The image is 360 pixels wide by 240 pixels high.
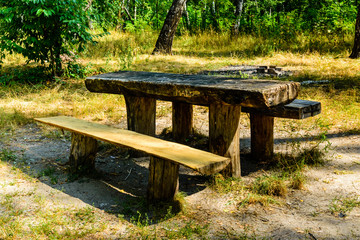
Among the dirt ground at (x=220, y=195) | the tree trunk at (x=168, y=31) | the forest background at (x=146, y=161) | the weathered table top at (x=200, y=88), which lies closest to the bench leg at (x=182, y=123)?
the forest background at (x=146, y=161)

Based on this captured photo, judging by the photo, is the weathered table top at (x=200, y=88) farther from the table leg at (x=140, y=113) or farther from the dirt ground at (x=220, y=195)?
the dirt ground at (x=220, y=195)

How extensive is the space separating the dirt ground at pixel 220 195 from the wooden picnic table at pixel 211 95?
1.53ft

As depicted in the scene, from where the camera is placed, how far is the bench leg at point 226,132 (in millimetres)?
3680

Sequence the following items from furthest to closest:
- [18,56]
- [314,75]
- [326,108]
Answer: [18,56] < [314,75] < [326,108]

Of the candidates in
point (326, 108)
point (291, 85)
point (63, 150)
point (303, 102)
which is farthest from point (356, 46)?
point (63, 150)

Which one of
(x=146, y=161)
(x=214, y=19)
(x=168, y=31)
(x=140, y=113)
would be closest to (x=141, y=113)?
(x=140, y=113)

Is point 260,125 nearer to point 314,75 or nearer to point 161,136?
point 161,136

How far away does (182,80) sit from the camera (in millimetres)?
3932

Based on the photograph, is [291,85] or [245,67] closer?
[291,85]

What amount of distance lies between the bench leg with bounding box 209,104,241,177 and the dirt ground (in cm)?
32

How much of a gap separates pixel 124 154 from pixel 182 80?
1.45 meters

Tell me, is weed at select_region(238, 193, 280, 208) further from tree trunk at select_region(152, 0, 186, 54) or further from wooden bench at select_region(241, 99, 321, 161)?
tree trunk at select_region(152, 0, 186, 54)

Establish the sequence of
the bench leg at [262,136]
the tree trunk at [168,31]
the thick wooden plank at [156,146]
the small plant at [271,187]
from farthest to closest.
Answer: the tree trunk at [168,31]
the bench leg at [262,136]
the small plant at [271,187]
the thick wooden plank at [156,146]

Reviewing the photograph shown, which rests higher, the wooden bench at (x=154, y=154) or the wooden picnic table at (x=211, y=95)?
the wooden picnic table at (x=211, y=95)
